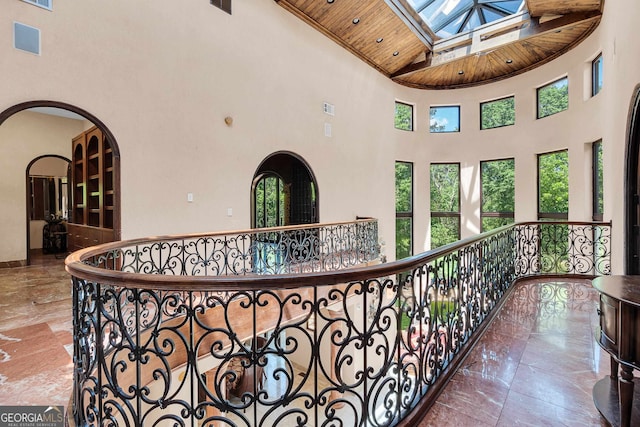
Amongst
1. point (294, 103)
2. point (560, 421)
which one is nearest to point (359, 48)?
point (294, 103)

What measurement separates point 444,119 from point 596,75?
390 centimetres

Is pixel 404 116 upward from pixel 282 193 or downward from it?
upward

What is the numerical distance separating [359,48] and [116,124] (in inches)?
238

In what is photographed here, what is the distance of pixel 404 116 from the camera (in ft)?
34.1

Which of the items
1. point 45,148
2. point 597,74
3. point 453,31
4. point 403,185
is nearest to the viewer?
point 45,148

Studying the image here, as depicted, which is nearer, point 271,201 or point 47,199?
point 47,199

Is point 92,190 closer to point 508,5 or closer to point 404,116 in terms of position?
point 404,116

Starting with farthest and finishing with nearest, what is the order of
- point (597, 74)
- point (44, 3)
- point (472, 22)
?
point (472, 22) → point (597, 74) → point (44, 3)

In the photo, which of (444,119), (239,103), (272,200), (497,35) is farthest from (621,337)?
(444,119)

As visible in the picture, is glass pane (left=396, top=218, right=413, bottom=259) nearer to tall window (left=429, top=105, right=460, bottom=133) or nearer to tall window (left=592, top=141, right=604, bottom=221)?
tall window (left=429, top=105, right=460, bottom=133)

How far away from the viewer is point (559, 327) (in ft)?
11.2

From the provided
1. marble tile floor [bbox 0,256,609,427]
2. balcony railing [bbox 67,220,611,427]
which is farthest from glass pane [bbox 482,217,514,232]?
marble tile floor [bbox 0,256,609,427]

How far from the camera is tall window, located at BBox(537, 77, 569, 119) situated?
317 inches

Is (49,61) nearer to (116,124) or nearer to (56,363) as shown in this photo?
(116,124)
